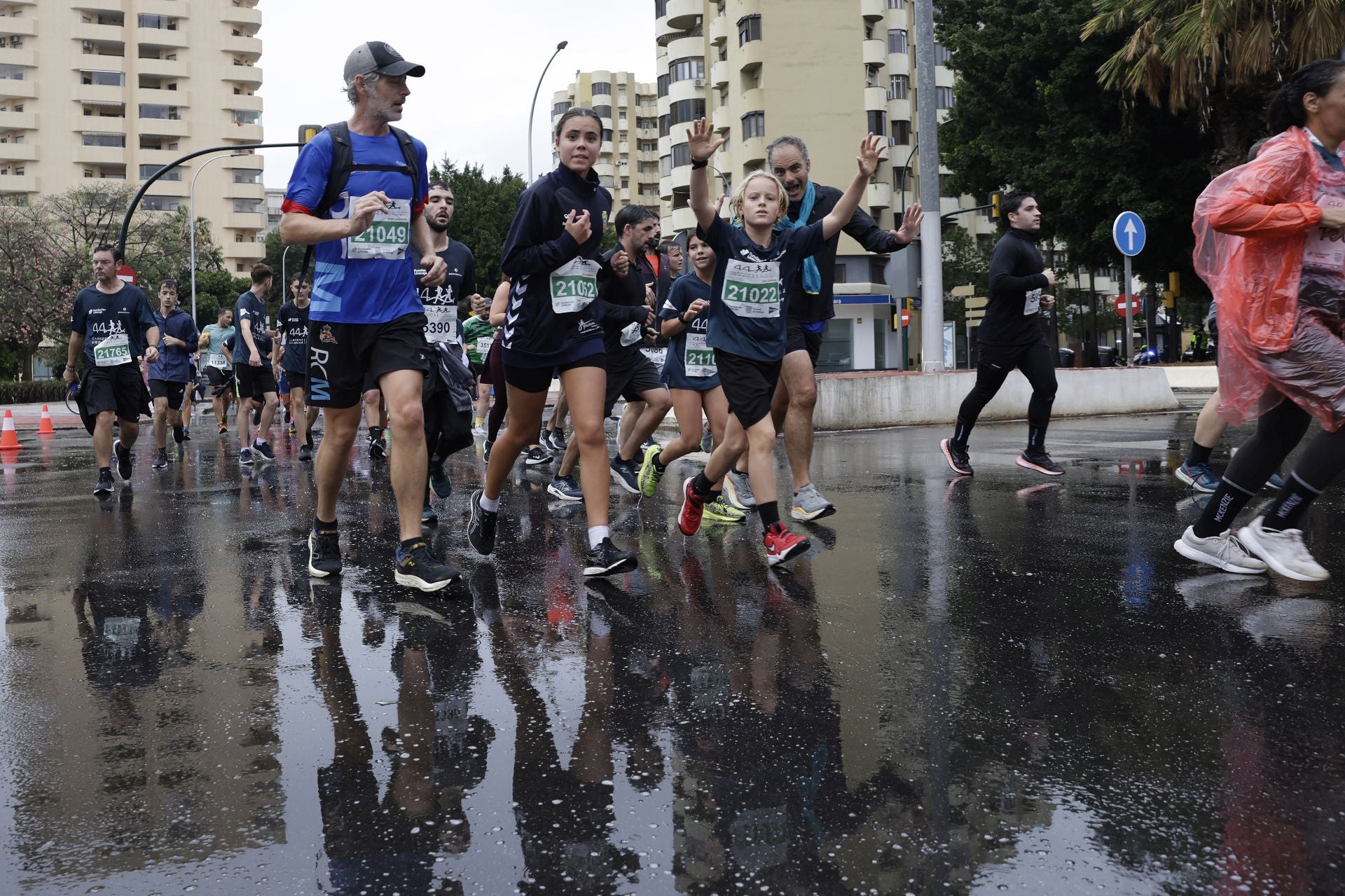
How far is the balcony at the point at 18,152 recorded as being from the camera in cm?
8506

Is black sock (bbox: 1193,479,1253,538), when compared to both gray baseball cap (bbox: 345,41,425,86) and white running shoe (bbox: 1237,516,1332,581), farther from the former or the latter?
gray baseball cap (bbox: 345,41,425,86)

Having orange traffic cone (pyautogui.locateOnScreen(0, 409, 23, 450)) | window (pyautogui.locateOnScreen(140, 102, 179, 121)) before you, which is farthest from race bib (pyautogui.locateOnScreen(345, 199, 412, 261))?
window (pyautogui.locateOnScreen(140, 102, 179, 121))

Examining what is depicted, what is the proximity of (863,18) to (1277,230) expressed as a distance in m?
63.9

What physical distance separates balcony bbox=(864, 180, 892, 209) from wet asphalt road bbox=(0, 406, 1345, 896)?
197 feet

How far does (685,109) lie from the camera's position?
73.9 m

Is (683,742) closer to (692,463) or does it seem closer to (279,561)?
(279,561)

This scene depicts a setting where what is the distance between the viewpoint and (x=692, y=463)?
11414mm

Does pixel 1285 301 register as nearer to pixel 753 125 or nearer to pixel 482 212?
pixel 482 212

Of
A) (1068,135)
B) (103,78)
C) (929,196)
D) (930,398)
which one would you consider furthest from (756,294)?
(103,78)

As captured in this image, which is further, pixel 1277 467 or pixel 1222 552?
pixel 1222 552

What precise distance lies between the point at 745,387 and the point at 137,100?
94839 millimetres

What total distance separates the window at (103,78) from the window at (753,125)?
49555mm

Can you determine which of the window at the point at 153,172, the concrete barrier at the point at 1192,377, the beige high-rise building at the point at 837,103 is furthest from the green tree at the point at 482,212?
the window at the point at 153,172

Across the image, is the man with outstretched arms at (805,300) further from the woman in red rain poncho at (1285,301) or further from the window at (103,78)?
the window at (103,78)
